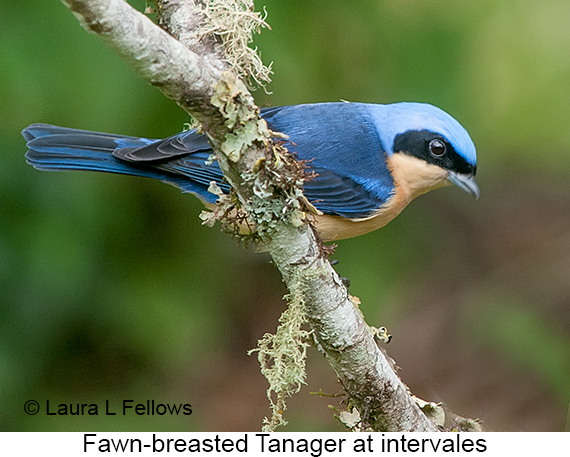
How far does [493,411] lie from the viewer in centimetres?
488

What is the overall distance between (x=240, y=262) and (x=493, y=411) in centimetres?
227

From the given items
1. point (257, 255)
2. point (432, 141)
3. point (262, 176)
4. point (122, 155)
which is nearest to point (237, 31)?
point (262, 176)

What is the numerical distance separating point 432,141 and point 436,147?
0.12 feet

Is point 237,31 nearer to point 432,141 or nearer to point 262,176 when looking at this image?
point 262,176

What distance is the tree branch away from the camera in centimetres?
158

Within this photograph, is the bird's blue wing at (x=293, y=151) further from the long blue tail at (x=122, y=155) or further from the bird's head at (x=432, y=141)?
the bird's head at (x=432, y=141)

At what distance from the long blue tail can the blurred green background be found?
70 millimetres

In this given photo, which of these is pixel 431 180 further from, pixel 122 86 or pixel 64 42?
pixel 64 42

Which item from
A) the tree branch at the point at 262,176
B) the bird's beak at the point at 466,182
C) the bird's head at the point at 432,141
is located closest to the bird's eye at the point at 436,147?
the bird's head at the point at 432,141

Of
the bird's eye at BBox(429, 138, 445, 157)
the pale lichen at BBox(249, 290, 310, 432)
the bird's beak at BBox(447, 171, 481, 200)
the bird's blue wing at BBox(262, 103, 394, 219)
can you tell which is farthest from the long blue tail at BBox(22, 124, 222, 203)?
the bird's beak at BBox(447, 171, 481, 200)

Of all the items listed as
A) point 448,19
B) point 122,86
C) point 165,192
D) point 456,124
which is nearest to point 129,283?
point 165,192

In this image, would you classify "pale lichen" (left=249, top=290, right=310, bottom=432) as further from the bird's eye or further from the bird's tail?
the bird's eye

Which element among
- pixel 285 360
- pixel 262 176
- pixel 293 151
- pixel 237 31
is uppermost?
pixel 293 151

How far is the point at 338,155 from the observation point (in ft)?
11.4
